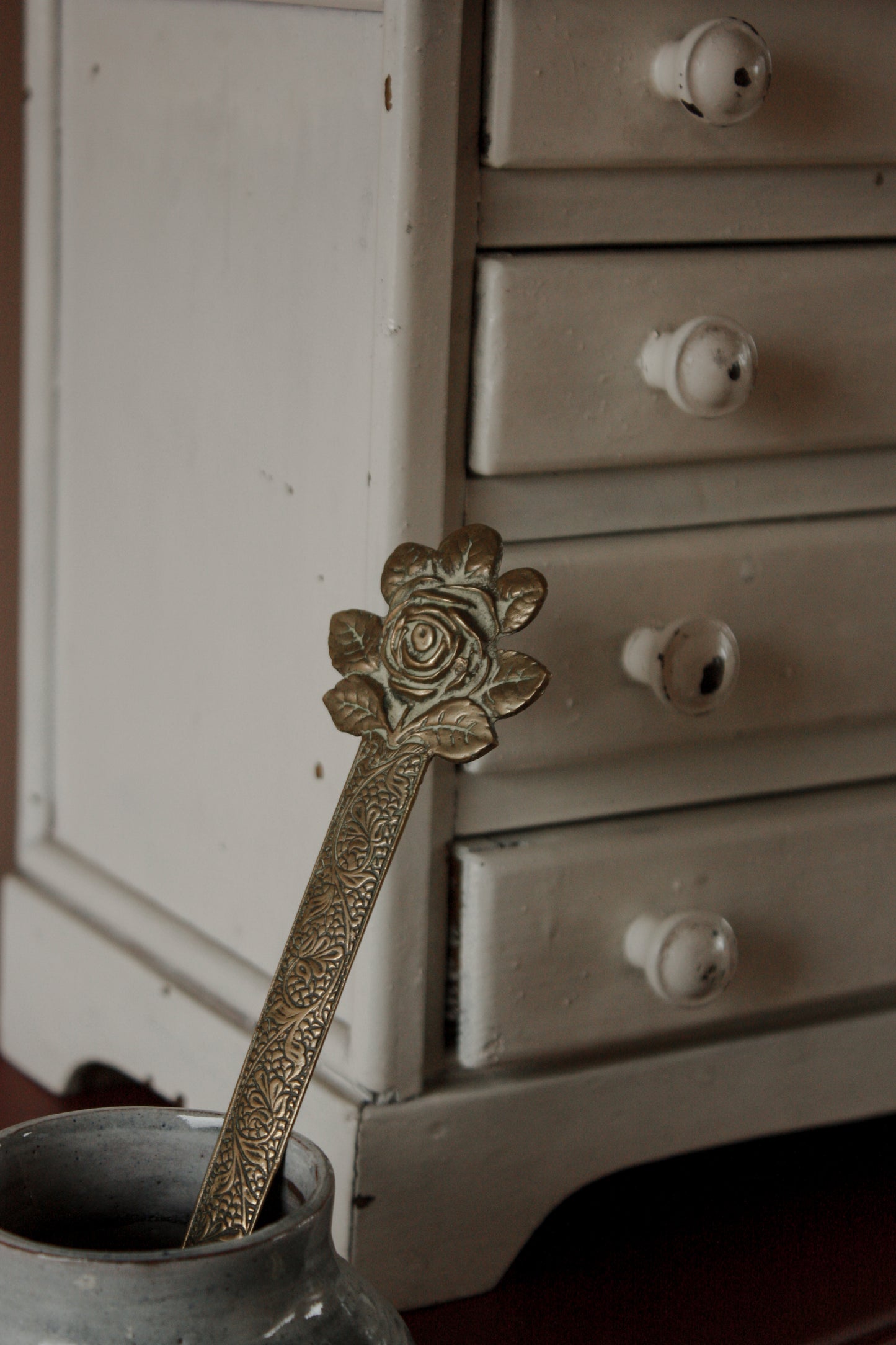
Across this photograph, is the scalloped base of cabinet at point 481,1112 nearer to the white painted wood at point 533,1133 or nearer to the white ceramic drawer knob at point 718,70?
the white painted wood at point 533,1133

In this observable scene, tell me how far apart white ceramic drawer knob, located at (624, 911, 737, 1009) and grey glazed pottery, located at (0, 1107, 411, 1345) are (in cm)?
16

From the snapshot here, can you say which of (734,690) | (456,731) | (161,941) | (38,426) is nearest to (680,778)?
(734,690)

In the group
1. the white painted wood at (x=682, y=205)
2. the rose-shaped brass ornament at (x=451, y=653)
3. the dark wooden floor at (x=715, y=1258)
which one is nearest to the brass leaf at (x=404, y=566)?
the rose-shaped brass ornament at (x=451, y=653)

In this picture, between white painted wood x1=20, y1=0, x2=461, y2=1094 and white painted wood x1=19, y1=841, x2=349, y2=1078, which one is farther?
white painted wood x1=19, y1=841, x2=349, y2=1078

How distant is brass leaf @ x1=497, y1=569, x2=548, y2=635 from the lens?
20.5 inches

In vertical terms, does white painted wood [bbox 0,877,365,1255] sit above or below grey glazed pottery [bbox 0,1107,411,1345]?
below

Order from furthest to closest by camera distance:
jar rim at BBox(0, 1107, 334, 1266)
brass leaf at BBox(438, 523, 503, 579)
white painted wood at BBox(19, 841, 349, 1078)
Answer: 1. white painted wood at BBox(19, 841, 349, 1078)
2. brass leaf at BBox(438, 523, 503, 579)
3. jar rim at BBox(0, 1107, 334, 1266)

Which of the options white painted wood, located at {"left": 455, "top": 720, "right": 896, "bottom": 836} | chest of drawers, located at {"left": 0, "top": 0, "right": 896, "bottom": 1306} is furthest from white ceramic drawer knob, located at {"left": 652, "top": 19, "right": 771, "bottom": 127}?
Answer: white painted wood, located at {"left": 455, "top": 720, "right": 896, "bottom": 836}

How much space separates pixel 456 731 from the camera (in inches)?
20.5

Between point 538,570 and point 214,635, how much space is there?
6.6 inches

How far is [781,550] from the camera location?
621 millimetres

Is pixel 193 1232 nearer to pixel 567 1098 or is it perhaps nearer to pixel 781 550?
pixel 567 1098

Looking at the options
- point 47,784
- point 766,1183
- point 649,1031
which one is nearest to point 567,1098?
point 649,1031

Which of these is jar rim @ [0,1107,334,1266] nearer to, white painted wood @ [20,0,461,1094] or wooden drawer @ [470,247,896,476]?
white painted wood @ [20,0,461,1094]
